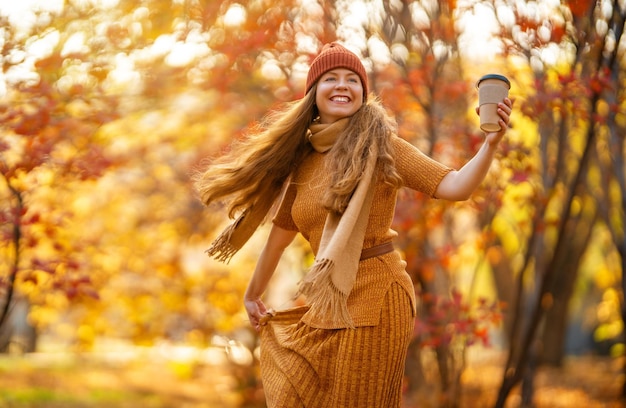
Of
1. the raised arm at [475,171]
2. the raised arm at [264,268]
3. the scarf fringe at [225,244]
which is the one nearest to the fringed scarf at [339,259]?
the raised arm at [475,171]

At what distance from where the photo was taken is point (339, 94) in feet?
10.4

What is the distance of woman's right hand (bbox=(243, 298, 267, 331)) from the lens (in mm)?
3451

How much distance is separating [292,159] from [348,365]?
88 cm

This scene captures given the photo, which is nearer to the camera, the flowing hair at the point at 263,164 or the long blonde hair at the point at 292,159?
the long blonde hair at the point at 292,159

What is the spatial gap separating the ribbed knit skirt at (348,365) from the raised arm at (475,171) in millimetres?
420

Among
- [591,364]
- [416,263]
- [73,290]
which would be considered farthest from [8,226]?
[591,364]

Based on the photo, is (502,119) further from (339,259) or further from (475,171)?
(339,259)

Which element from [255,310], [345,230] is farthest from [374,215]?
[255,310]

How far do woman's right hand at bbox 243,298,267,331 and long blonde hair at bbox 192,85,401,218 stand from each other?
→ 38 centimetres

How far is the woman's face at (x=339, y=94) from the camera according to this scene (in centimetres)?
315

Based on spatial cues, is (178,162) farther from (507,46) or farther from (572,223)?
(507,46)

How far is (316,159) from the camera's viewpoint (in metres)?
3.25

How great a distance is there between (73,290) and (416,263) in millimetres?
2326

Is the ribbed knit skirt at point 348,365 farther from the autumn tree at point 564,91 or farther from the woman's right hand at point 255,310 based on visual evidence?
the autumn tree at point 564,91
